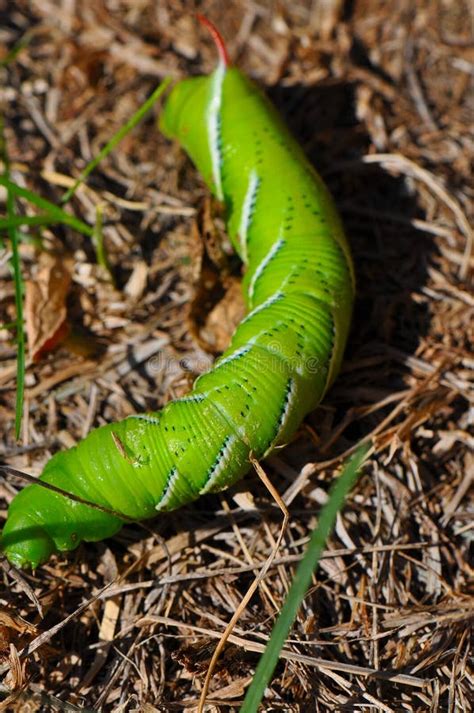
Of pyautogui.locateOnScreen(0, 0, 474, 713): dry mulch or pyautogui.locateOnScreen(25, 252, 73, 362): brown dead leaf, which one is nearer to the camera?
pyautogui.locateOnScreen(0, 0, 474, 713): dry mulch

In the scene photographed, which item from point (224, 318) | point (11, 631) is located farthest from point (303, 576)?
point (224, 318)

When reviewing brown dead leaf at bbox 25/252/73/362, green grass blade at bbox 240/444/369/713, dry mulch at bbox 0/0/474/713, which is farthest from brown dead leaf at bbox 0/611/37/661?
brown dead leaf at bbox 25/252/73/362

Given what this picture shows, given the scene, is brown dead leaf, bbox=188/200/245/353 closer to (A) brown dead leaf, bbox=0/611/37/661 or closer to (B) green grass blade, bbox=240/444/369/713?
(A) brown dead leaf, bbox=0/611/37/661

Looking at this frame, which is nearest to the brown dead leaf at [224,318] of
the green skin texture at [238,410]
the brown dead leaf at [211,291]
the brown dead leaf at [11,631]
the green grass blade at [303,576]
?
the brown dead leaf at [211,291]

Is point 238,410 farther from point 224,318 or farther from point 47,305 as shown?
point 47,305

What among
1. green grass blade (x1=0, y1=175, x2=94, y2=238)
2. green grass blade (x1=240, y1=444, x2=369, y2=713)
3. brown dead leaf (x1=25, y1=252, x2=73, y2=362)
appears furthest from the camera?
brown dead leaf (x1=25, y1=252, x2=73, y2=362)

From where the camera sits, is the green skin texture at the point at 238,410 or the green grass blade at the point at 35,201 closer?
the green skin texture at the point at 238,410

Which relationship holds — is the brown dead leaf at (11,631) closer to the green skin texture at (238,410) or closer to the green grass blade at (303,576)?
the green skin texture at (238,410)
